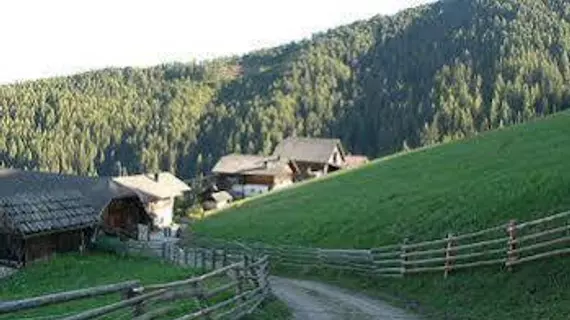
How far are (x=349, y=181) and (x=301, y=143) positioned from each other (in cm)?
A: 5804

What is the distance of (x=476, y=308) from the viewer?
74.7 ft

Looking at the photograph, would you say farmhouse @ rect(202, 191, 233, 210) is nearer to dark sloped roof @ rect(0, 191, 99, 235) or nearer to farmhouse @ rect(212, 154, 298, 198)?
farmhouse @ rect(212, 154, 298, 198)

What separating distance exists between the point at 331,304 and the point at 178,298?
9952 mm

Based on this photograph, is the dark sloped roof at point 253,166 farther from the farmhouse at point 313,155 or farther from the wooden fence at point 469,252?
the wooden fence at point 469,252

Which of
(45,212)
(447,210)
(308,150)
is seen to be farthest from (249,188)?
(447,210)

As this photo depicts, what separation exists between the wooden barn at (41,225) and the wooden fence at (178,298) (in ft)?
67.6

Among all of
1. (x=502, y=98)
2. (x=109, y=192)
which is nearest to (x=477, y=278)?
(x=109, y=192)

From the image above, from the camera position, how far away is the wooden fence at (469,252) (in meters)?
23.3

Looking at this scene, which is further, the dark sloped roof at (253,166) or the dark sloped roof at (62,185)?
the dark sloped roof at (253,166)

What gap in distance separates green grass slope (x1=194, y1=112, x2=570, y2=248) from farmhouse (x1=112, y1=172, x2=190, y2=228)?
47.0 feet

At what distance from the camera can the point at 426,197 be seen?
1674 inches

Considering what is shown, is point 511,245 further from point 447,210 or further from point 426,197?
point 426,197

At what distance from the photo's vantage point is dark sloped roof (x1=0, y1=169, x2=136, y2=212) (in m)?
61.6

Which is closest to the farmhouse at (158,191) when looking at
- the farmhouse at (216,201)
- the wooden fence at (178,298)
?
the farmhouse at (216,201)
